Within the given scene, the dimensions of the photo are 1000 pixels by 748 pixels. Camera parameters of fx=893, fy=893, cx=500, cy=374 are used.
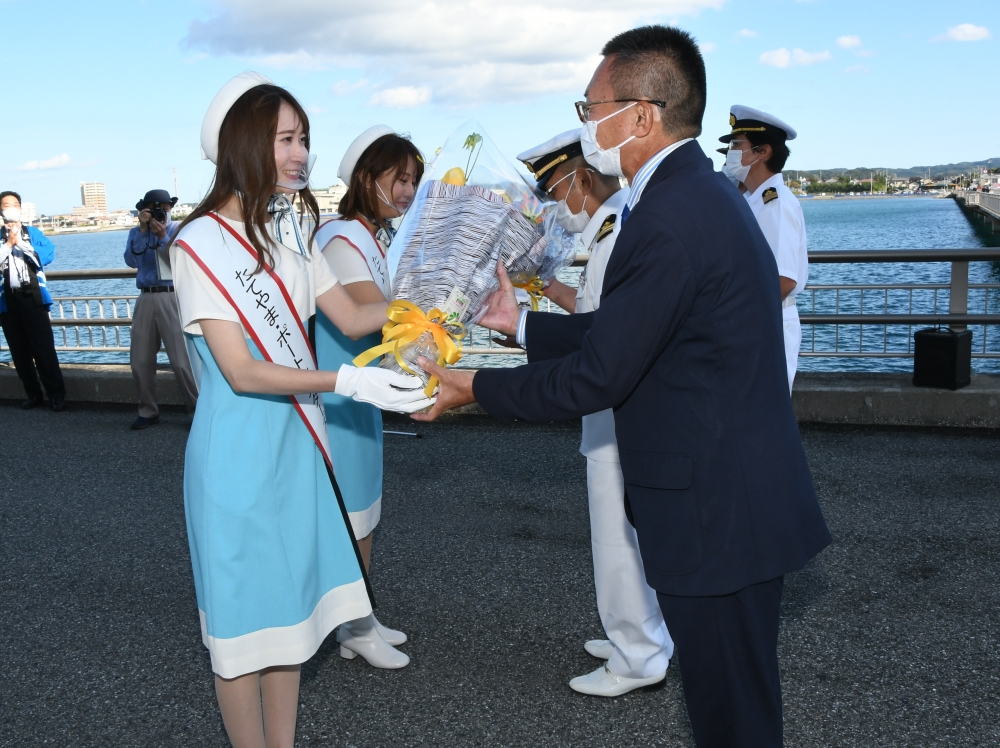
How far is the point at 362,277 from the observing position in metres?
3.41

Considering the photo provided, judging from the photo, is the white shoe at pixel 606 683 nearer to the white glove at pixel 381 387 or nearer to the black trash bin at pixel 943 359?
the white glove at pixel 381 387

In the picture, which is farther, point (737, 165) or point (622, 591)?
point (737, 165)

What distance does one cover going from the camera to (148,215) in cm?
816

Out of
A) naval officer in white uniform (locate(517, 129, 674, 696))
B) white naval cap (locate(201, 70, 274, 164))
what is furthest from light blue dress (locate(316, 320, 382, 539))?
white naval cap (locate(201, 70, 274, 164))

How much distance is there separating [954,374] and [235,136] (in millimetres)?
5868

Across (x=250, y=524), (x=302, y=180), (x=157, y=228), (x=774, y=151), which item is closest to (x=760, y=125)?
(x=774, y=151)

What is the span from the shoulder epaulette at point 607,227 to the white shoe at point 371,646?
179 cm

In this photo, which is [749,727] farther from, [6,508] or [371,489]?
[6,508]

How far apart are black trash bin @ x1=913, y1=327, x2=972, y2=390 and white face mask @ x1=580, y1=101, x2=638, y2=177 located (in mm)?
5125

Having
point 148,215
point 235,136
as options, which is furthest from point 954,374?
point 148,215

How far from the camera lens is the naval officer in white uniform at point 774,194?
4535 millimetres

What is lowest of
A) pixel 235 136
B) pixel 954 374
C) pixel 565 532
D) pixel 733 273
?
pixel 565 532

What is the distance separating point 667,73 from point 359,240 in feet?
5.14

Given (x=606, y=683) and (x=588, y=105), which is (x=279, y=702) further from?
(x=588, y=105)
